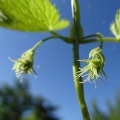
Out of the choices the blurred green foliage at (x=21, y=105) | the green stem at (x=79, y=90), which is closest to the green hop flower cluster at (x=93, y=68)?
the green stem at (x=79, y=90)

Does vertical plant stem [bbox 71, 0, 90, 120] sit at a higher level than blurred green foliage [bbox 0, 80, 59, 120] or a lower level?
lower

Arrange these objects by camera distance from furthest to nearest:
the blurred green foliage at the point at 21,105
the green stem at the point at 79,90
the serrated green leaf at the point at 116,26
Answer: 1. the blurred green foliage at the point at 21,105
2. the serrated green leaf at the point at 116,26
3. the green stem at the point at 79,90

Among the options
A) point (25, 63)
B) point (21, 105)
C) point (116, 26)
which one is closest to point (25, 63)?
point (25, 63)

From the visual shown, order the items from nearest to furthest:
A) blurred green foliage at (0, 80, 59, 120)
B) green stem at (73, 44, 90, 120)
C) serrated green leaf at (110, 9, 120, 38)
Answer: green stem at (73, 44, 90, 120)
serrated green leaf at (110, 9, 120, 38)
blurred green foliage at (0, 80, 59, 120)

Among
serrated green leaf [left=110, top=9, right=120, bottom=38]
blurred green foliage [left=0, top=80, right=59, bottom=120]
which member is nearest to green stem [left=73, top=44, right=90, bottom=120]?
serrated green leaf [left=110, top=9, right=120, bottom=38]

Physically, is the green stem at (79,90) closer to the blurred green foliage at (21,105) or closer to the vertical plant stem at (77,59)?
the vertical plant stem at (77,59)

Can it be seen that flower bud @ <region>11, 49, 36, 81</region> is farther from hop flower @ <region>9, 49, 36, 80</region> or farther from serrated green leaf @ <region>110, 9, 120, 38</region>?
serrated green leaf @ <region>110, 9, 120, 38</region>
